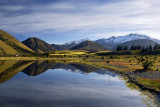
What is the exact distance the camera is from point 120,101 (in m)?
28.6

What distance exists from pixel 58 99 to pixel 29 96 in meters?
6.25

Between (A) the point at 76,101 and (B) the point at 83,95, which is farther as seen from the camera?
(B) the point at 83,95

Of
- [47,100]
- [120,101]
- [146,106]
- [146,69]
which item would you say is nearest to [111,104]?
[120,101]

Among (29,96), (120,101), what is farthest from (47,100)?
(120,101)

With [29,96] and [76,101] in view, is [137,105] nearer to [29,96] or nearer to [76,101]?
[76,101]

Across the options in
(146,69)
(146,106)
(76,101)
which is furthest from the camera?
(146,69)

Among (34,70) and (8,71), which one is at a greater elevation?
(8,71)

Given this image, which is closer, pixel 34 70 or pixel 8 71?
pixel 8 71

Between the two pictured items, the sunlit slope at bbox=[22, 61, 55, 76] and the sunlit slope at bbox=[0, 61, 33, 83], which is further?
the sunlit slope at bbox=[22, 61, 55, 76]

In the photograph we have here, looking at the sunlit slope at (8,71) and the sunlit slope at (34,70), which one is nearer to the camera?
the sunlit slope at (8,71)

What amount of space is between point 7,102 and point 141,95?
1025 inches

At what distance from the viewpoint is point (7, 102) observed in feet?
87.6

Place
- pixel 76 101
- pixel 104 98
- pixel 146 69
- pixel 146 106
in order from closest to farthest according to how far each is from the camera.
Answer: pixel 146 106 → pixel 76 101 → pixel 104 98 → pixel 146 69

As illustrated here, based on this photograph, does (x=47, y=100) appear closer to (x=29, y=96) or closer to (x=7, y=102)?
(x=29, y=96)
